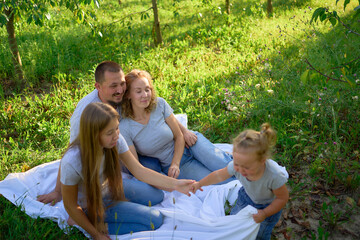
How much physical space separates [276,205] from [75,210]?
1561mm

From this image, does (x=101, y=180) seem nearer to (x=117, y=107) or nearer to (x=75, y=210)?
(x=75, y=210)

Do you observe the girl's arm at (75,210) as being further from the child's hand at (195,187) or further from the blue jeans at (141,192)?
the child's hand at (195,187)

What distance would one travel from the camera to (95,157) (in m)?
2.47

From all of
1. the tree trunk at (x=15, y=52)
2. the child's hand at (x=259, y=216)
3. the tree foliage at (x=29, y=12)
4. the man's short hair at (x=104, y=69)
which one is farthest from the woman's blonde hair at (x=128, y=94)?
the tree trunk at (x=15, y=52)

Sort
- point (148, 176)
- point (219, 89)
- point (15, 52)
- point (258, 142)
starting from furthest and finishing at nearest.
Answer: point (15, 52), point (219, 89), point (148, 176), point (258, 142)

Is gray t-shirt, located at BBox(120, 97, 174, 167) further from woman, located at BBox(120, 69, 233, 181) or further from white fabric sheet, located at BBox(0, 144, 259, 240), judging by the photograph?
white fabric sheet, located at BBox(0, 144, 259, 240)

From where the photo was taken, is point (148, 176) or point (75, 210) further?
point (148, 176)

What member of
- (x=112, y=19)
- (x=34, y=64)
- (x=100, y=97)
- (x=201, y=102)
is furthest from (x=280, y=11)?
(x=100, y=97)

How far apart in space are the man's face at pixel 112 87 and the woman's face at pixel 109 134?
78 centimetres

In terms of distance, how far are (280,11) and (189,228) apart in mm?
8379

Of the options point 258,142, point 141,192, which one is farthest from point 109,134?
point 258,142

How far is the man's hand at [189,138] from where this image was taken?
3.59m

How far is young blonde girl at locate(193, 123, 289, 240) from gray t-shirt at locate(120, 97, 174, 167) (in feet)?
2.95

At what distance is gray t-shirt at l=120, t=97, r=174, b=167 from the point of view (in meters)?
3.31
